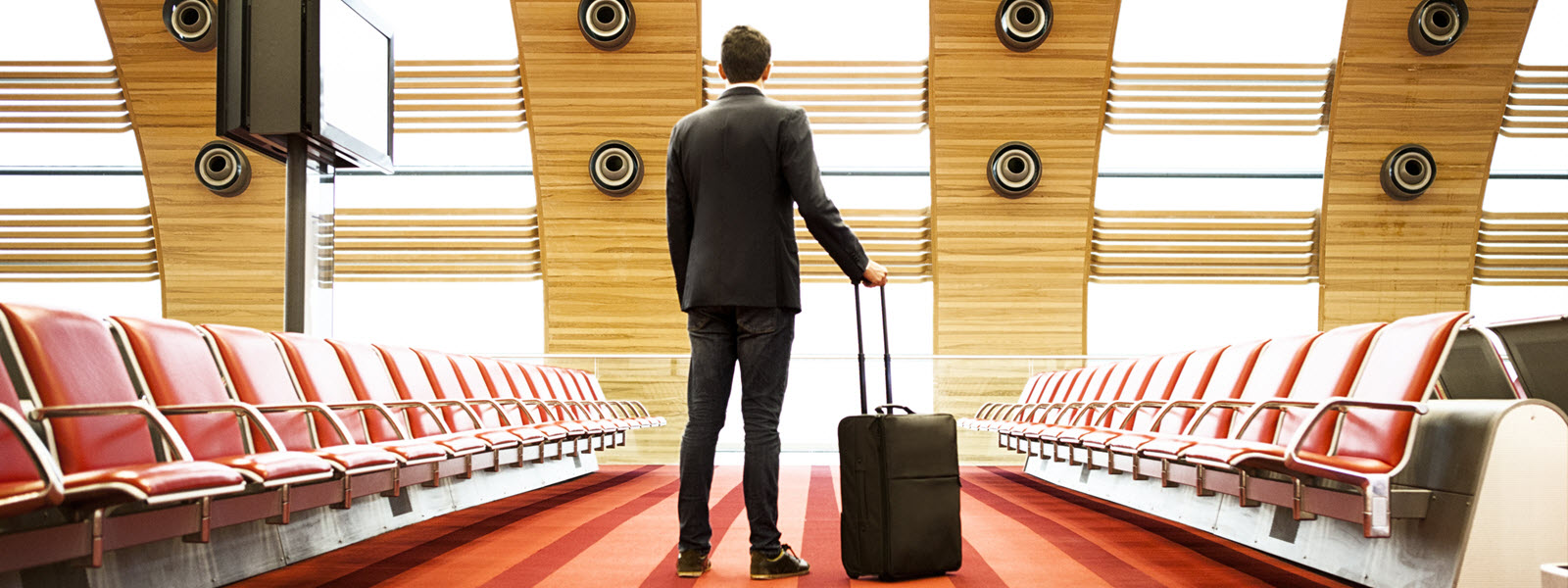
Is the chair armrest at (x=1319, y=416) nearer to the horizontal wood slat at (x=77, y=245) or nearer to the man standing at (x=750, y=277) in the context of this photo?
the man standing at (x=750, y=277)

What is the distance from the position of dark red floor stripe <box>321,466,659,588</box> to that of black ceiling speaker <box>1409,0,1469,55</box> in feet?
29.1

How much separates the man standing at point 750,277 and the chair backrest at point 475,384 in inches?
94.4

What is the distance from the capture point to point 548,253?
36.9ft

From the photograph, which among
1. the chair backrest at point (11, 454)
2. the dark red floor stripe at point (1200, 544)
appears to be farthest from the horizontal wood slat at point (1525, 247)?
the chair backrest at point (11, 454)

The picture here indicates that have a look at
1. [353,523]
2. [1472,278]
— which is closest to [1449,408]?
[353,523]

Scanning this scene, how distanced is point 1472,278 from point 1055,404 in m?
7.24

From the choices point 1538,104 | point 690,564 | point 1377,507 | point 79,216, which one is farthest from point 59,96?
point 1538,104

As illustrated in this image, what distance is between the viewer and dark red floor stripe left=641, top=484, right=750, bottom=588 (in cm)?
300

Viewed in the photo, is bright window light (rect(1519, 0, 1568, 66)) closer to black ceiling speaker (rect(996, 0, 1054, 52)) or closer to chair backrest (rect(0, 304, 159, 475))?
black ceiling speaker (rect(996, 0, 1054, 52))

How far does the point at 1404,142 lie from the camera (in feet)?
36.1

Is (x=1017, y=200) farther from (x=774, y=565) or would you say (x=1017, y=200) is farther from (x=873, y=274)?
(x=774, y=565)

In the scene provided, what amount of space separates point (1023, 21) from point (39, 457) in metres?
9.70

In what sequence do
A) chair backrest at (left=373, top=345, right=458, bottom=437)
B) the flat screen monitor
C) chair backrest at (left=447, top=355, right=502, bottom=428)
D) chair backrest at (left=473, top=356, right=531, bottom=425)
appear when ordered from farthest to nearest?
chair backrest at (left=473, top=356, right=531, bottom=425) → chair backrest at (left=447, top=355, right=502, bottom=428) → the flat screen monitor → chair backrest at (left=373, top=345, right=458, bottom=437)

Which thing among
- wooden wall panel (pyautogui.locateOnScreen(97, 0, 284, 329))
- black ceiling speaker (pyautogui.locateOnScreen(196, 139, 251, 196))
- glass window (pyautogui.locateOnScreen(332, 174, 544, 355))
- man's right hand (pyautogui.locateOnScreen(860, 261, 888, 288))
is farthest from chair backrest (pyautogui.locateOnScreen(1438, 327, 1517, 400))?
black ceiling speaker (pyautogui.locateOnScreen(196, 139, 251, 196))
